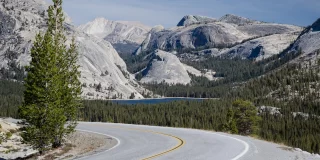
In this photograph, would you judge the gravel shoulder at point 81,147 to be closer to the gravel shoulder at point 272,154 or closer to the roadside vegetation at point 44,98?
the roadside vegetation at point 44,98

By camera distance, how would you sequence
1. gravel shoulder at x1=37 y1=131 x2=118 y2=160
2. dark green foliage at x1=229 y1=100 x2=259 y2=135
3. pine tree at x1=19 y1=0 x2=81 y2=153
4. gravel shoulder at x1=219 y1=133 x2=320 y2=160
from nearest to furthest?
1. gravel shoulder at x1=219 y1=133 x2=320 y2=160
2. gravel shoulder at x1=37 y1=131 x2=118 y2=160
3. pine tree at x1=19 y1=0 x2=81 y2=153
4. dark green foliage at x1=229 y1=100 x2=259 y2=135

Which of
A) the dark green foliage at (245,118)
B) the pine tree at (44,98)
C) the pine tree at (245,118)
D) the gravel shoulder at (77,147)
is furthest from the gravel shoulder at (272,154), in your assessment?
the pine tree at (245,118)

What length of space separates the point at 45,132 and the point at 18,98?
6347 inches

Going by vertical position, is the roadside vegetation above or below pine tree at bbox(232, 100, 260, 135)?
above

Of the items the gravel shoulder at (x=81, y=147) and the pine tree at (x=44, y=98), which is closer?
the gravel shoulder at (x=81, y=147)

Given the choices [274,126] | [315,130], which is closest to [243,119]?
[274,126]

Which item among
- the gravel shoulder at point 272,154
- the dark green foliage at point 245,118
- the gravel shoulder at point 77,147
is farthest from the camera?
the dark green foliage at point 245,118

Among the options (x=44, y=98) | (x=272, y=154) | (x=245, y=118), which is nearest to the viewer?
(x=272, y=154)

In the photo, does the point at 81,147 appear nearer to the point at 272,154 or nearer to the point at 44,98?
the point at 44,98

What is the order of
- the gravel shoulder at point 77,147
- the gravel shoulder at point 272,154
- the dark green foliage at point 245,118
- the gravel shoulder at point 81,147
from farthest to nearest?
the dark green foliage at point 245,118
the gravel shoulder at point 77,147
the gravel shoulder at point 81,147
the gravel shoulder at point 272,154

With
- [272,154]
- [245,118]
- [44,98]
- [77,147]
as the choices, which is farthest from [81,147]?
[245,118]

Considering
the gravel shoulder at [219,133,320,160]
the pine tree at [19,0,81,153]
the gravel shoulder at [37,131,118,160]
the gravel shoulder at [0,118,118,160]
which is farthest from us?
the pine tree at [19,0,81,153]

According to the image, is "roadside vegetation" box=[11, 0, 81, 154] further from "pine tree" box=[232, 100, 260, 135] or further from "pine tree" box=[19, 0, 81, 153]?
"pine tree" box=[232, 100, 260, 135]

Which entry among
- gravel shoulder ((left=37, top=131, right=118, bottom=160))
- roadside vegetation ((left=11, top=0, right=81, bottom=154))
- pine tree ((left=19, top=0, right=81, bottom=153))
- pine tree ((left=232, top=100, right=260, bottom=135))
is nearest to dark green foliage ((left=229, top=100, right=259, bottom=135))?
pine tree ((left=232, top=100, right=260, bottom=135))
